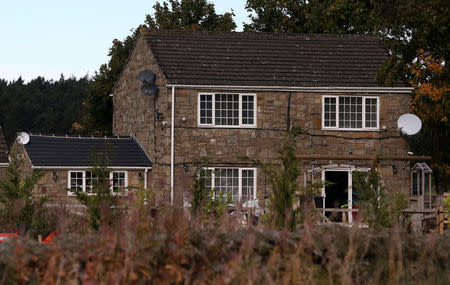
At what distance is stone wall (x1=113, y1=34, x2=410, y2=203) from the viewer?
2681cm

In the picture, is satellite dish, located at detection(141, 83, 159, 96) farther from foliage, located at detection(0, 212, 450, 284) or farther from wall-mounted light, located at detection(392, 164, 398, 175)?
foliage, located at detection(0, 212, 450, 284)

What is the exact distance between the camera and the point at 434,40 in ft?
70.6

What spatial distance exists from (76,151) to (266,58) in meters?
7.95

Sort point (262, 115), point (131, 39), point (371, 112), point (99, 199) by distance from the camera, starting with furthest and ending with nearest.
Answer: point (131, 39) < point (371, 112) < point (262, 115) < point (99, 199)

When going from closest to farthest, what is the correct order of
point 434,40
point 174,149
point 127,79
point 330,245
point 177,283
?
point 177,283 < point 330,245 < point 434,40 < point 174,149 < point 127,79

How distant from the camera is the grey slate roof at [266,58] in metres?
27.3

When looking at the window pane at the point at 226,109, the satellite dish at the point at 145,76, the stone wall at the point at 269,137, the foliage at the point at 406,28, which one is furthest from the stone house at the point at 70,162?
the foliage at the point at 406,28

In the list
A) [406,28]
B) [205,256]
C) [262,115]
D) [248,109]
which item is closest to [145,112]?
[248,109]

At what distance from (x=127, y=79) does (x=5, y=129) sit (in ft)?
149

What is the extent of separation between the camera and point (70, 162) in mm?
27828

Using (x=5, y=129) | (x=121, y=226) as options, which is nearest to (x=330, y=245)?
(x=121, y=226)

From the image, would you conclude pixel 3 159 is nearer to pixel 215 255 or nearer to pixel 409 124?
pixel 409 124

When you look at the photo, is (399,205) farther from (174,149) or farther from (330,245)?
(174,149)

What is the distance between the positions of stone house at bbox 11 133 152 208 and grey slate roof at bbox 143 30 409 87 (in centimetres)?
363
